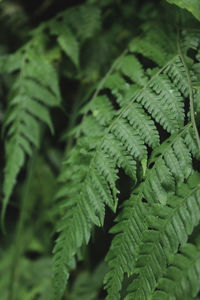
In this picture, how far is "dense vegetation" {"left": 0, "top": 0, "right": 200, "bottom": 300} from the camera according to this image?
2.56 ft

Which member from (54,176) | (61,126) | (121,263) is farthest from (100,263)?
(121,263)

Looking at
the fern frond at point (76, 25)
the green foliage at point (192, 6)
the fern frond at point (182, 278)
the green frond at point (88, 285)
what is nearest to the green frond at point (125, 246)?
the fern frond at point (182, 278)

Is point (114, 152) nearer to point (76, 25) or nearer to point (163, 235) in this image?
point (163, 235)

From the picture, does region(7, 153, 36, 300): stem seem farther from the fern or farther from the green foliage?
the green foliage

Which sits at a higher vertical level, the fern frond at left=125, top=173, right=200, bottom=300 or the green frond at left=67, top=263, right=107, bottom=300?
the green frond at left=67, top=263, right=107, bottom=300

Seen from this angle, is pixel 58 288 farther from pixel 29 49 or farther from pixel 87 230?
pixel 29 49

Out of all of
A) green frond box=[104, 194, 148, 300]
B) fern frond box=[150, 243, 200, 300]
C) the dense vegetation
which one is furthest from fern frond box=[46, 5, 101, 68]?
fern frond box=[150, 243, 200, 300]

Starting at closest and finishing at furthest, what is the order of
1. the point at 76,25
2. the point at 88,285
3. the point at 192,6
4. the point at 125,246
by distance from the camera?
the point at 125,246 < the point at 192,6 < the point at 76,25 < the point at 88,285

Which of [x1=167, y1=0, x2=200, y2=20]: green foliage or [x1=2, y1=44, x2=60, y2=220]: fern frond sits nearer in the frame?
[x1=167, y1=0, x2=200, y2=20]: green foliage

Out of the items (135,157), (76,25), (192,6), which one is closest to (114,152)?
(135,157)

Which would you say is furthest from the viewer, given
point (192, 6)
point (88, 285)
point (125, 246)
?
point (88, 285)

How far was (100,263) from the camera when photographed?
6.02 feet

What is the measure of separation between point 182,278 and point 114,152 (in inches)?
15.7

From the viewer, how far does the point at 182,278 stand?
0.69 m
